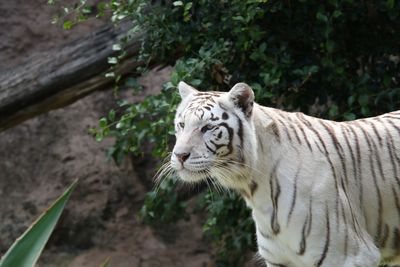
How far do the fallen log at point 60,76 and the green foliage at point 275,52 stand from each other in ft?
1.10

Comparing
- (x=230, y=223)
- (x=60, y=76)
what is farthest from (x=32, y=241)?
(x=230, y=223)

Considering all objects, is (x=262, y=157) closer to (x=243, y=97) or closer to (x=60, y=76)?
(x=243, y=97)

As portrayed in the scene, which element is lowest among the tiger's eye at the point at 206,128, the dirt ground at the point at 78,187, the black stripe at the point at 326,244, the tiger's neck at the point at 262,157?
the dirt ground at the point at 78,187

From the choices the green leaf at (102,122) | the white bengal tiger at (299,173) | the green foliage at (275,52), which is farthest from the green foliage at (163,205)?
the white bengal tiger at (299,173)

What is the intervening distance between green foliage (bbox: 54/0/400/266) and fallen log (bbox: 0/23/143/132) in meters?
0.34

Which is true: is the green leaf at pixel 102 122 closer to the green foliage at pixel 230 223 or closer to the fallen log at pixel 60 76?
the fallen log at pixel 60 76

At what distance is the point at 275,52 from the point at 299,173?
5.45ft

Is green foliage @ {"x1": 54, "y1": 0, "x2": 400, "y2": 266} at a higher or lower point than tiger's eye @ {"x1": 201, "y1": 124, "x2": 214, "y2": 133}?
lower

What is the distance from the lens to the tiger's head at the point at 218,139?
4320 mm

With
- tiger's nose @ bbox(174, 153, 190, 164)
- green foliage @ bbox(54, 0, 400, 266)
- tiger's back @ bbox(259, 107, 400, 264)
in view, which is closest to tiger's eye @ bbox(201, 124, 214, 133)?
tiger's nose @ bbox(174, 153, 190, 164)

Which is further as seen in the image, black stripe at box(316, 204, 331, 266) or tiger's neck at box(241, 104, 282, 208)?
tiger's neck at box(241, 104, 282, 208)

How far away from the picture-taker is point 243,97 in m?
4.38

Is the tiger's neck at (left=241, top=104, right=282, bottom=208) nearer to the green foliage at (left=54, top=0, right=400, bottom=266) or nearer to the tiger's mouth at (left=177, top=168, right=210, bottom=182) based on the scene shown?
the tiger's mouth at (left=177, top=168, right=210, bottom=182)

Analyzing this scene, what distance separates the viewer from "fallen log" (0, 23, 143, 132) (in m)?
6.45
